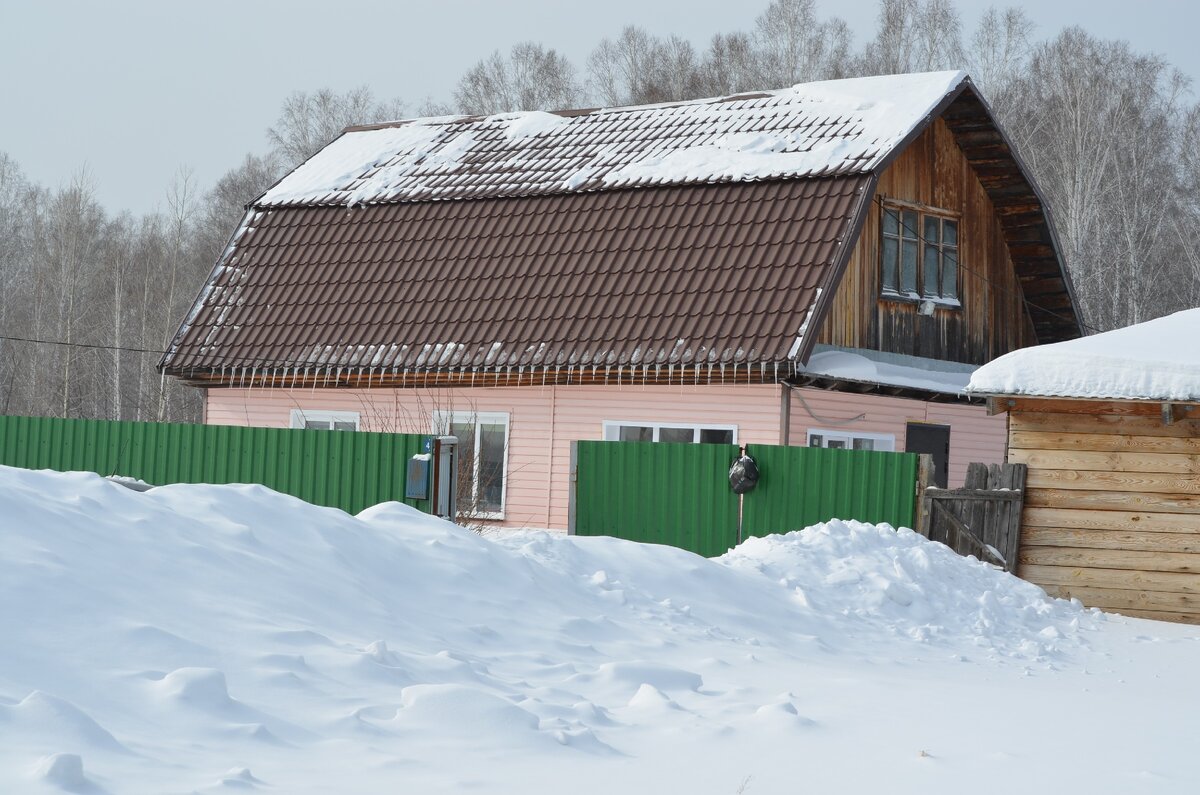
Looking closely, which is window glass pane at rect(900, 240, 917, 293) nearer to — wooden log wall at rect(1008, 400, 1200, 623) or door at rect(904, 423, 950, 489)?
door at rect(904, 423, 950, 489)

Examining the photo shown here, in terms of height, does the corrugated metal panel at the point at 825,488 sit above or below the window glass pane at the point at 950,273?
below

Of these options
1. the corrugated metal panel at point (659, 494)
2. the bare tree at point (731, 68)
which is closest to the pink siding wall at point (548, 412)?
the corrugated metal panel at point (659, 494)

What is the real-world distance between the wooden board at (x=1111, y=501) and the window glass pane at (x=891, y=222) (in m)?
6.39

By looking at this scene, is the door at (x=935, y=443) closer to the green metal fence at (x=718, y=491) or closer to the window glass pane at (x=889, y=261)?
the window glass pane at (x=889, y=261)

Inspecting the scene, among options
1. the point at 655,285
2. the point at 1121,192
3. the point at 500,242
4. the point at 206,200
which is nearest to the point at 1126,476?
the point at 655,285

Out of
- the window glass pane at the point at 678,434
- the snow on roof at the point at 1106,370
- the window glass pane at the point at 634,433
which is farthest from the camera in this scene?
the window glass pane at the point at 634,433

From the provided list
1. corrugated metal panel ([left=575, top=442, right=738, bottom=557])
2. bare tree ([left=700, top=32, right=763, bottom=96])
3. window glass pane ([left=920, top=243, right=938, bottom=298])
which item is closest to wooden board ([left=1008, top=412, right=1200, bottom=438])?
corrugated metal panel ([left=575, top=442, right=738, bottom=557])

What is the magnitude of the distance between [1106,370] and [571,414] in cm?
763

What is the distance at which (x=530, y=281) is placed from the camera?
19.1 meters

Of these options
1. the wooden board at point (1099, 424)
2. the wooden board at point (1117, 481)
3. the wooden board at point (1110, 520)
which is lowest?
the wooden board at point (1110, 520)

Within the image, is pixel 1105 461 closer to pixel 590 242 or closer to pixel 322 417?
pixel 590 242

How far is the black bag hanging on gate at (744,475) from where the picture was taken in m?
14.5

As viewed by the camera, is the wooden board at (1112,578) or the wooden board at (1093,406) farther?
the wooden board at (1112,578)

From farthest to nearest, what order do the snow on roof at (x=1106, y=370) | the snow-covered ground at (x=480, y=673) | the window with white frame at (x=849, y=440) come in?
the window with white frame at (x=849, y=440)
the snow on roof at (x=1106, y=370)
the snow-covered ground at (x=480, y=673)
